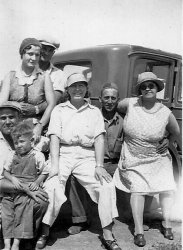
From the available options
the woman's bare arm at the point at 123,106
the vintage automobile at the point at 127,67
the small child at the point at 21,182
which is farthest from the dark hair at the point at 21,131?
the vintage automobile at the point at 127,67

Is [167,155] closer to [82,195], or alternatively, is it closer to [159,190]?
[159,190]

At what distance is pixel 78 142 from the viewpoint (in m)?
3.57

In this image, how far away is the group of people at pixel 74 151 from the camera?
3121 mm

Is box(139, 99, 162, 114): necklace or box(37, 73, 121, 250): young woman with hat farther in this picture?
box(139, 99, 162, 114): necklace

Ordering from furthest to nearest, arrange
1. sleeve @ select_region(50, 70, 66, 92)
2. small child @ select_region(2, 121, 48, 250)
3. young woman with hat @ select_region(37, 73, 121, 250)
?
sleeve @ select_region(50, 70, 66, 92) → young woman with hat @ select_region(37, 73, 121, 250) → small child @ select_region(2, 121, 48, 250)

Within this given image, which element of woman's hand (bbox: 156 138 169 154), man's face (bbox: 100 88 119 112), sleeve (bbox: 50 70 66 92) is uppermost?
sleeve (bbox: 50 70 66 92)

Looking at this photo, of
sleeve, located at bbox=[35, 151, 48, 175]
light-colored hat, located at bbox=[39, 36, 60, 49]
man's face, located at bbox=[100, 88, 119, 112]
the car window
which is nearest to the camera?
sleeve, located at bbox=[35, 151, 48, 175]

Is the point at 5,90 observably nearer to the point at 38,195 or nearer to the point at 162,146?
the point at 38,195

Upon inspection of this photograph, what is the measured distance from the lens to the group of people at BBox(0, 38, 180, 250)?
312 cm

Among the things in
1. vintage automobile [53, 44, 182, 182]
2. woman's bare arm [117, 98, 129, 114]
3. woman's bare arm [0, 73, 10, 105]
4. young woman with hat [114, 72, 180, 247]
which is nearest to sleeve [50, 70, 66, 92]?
vintage automobile [53, 44, 182, 182]

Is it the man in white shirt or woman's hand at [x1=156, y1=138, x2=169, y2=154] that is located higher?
the man in white shirt

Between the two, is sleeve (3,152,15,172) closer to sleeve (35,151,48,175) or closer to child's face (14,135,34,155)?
child's face (14,135,34,155)

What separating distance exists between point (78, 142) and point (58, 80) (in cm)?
106

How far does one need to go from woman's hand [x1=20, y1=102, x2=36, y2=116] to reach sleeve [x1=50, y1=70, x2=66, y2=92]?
58 cm
